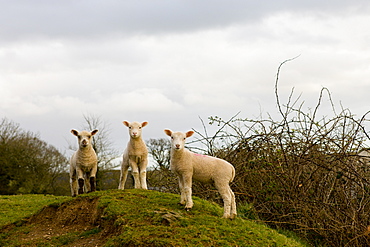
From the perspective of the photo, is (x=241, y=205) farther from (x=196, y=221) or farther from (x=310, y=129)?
(x=196, y=221)

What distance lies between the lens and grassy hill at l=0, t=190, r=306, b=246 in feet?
24.2

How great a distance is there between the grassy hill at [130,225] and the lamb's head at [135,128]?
1314 millimetres

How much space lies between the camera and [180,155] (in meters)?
8.12

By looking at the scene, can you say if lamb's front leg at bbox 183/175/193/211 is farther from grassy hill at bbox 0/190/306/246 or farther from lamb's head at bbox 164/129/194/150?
lamb's head at bbox 164/129/194/150

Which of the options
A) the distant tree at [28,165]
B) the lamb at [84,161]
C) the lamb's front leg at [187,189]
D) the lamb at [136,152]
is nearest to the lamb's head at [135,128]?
the lamb at [136,152]

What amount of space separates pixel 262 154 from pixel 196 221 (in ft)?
15.1

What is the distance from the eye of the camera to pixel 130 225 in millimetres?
7859

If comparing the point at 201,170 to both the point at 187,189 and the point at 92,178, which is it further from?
the point at 92,178

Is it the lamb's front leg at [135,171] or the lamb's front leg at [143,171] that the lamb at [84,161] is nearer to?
the lamb's front leg at [135,171]

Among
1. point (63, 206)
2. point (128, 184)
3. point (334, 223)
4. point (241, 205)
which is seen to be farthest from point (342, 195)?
point (128, 184)

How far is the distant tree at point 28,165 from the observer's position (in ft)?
97.2

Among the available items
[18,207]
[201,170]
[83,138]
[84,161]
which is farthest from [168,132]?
[18,207]

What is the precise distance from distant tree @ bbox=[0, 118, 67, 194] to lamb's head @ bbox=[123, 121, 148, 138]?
21.3 meters

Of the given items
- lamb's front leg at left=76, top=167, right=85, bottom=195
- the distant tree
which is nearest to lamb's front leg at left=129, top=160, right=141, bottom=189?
lamb's front leg at left=76, top=167, right=85, bottom=195
